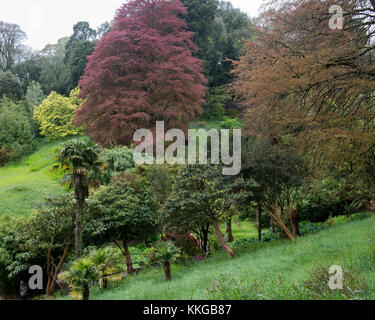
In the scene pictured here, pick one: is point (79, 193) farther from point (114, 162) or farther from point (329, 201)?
point (329, 201)

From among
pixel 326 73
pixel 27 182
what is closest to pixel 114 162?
pixel 27 182

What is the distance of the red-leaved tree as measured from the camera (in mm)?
18828

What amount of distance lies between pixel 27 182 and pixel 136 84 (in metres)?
9.94

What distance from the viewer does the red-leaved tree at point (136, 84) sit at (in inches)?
741

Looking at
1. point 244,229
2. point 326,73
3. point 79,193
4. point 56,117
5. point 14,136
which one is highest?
point 56,117
